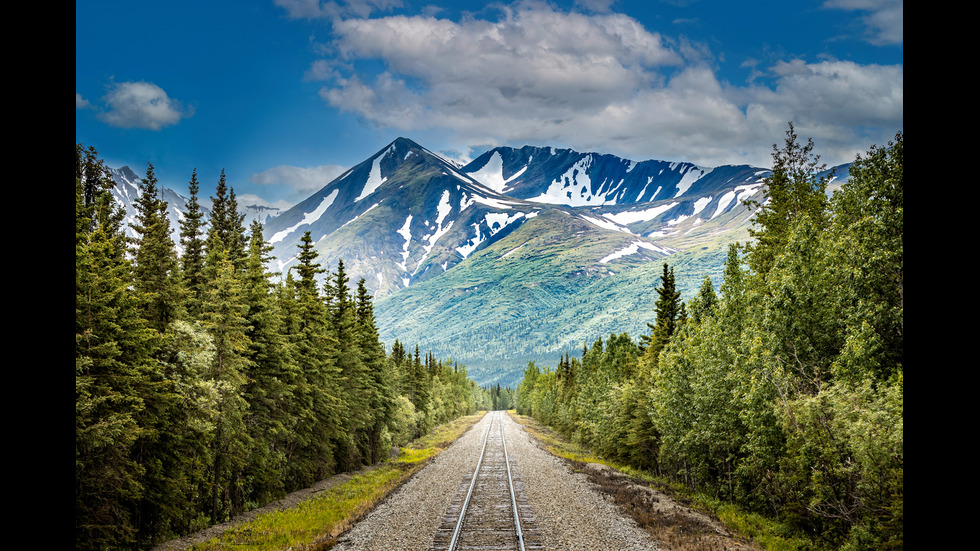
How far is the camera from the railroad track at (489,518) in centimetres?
1551

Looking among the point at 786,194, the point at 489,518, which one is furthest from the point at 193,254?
the point at 786,194

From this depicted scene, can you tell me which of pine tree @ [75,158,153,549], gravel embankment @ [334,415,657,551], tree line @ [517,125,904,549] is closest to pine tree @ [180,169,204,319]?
pine tree @ [75,158,153,549]

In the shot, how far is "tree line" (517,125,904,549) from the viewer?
13.8 metres

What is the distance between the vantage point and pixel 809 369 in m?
19.3

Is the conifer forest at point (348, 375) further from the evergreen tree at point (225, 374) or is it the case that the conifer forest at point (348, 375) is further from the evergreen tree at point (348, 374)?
the evergreen tree at point (348, 374)

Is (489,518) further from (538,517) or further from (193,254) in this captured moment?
(193,254)

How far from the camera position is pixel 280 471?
27.4m

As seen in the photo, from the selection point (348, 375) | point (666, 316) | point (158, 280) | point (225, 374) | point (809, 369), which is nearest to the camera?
point (809, 369)

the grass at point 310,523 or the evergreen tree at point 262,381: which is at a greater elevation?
the evergreen tree at point 262,381

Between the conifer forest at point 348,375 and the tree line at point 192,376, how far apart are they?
0.09m

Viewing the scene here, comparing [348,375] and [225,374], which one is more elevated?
[225,374]

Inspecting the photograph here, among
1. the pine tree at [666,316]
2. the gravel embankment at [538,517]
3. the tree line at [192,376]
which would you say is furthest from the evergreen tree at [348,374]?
the pine tree at [666,316]

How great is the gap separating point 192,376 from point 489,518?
11.2m

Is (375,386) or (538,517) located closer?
(538,517)
